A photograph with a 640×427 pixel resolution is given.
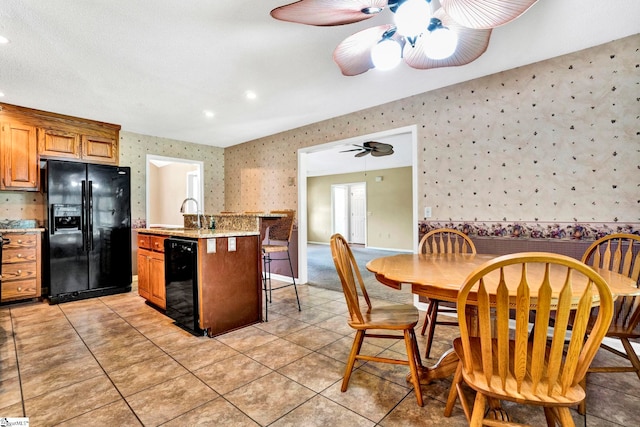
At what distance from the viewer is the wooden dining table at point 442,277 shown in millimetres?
1414

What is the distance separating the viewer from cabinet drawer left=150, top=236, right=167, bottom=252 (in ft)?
10.8

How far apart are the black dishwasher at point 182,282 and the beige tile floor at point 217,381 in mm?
129

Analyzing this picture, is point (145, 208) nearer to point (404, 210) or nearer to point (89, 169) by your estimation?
point (89, 169)

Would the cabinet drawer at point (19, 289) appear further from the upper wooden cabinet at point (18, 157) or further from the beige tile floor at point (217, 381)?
the upper wooden cabinet at point (18, 157)

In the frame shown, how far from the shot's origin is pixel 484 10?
4.72ft

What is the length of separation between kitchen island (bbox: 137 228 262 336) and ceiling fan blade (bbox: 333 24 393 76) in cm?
172

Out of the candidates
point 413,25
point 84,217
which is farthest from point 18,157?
point 413,25

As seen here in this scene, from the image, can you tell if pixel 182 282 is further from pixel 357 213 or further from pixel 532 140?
pixel 357 213

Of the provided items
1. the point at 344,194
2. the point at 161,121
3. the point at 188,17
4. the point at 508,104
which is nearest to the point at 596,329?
the point at 508,104

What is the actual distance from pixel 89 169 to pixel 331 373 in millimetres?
3874

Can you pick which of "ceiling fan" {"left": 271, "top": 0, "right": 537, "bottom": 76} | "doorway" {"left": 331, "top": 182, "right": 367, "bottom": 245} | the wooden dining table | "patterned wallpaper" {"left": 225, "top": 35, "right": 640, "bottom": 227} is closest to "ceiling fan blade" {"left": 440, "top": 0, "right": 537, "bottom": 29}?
"ceiling fan" {"left": 271, "top": 0, "right": 537, "bottom": 76}

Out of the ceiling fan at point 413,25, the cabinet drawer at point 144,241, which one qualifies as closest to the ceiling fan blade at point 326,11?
the ceiling fan at point 413,25

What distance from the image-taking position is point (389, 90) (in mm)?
3377

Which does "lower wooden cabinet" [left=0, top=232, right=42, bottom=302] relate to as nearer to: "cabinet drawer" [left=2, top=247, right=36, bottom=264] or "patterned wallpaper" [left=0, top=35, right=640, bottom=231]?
"cabinet drawer" [left=2, top=247, right=36, bottom=264]
